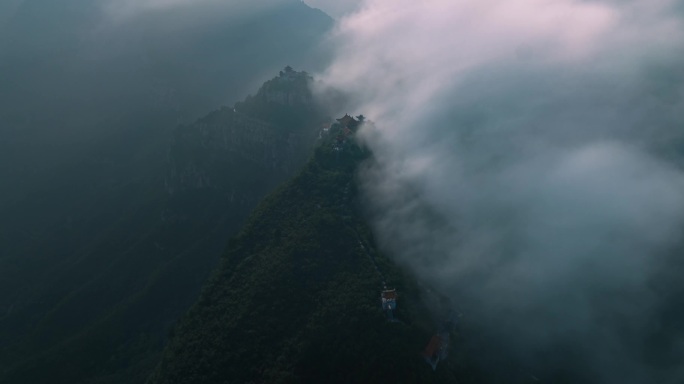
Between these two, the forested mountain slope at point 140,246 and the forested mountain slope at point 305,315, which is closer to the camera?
the forested mountain slope at point 305,315

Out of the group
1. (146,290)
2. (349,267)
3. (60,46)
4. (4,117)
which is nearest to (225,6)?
(60,46)

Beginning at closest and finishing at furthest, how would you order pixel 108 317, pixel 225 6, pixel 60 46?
pixel 108 317 → pixel 60 46 → pixel 225 6

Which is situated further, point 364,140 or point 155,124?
point 155,124

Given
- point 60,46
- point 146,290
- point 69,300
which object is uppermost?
point 60,46

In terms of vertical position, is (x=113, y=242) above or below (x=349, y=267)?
below

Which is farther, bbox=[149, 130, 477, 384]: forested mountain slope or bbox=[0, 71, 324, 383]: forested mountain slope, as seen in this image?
bbox=[0, 71, 324, 383]: forested mountain slope

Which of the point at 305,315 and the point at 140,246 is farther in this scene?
the point at 140,246

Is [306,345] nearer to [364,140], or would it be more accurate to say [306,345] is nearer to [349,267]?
[349,267]

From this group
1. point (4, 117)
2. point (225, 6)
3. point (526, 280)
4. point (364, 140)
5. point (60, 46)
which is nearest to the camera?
point (526, 280)

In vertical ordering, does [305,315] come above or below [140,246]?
above

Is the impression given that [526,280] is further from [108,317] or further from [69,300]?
[69,300]
